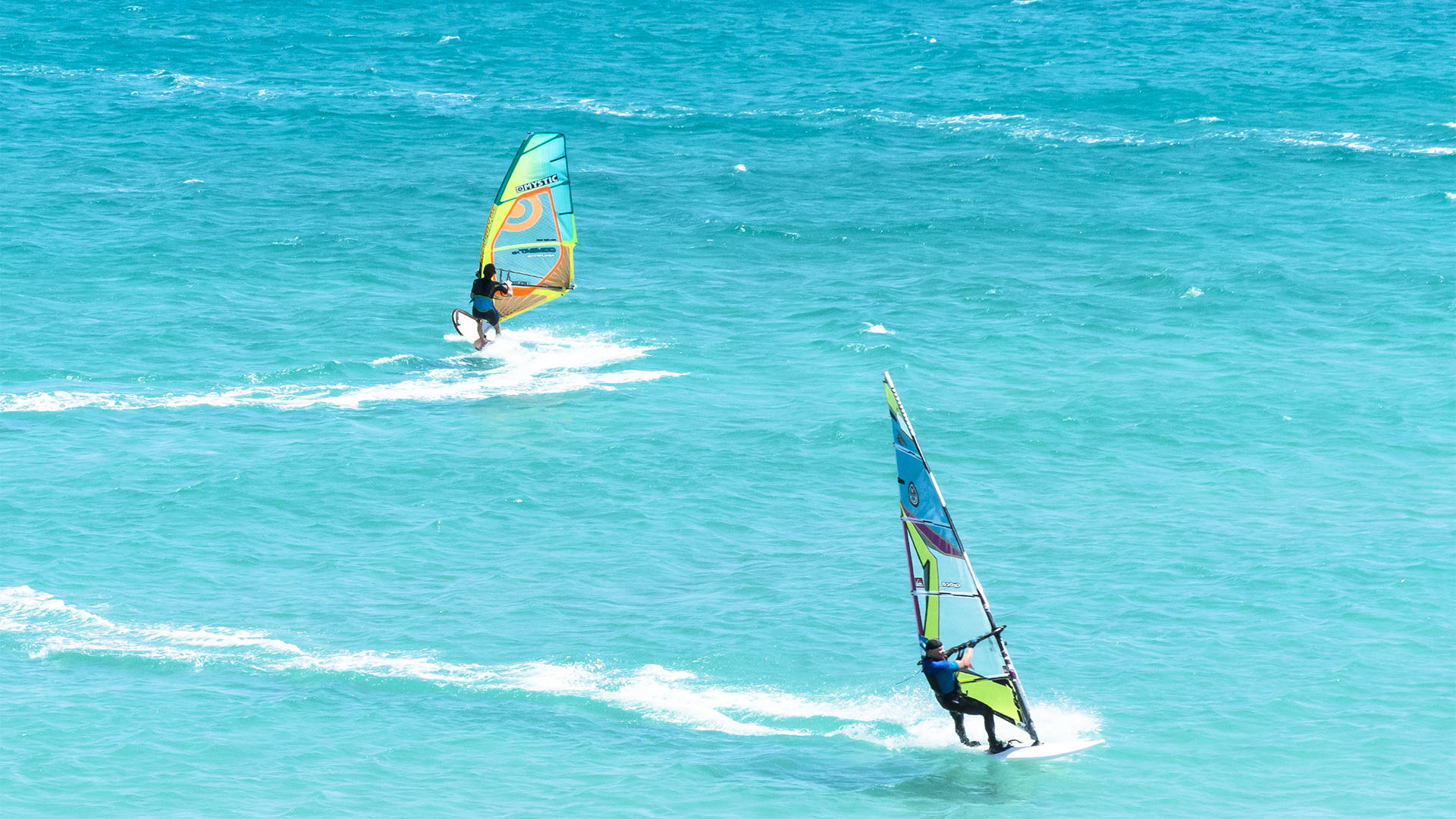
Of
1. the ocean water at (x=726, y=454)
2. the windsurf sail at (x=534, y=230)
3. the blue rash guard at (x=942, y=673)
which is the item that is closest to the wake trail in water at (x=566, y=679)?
the ocean water at (x=726, y=454)

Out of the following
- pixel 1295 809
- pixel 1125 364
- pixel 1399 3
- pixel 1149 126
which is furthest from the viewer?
pixel 1399 3

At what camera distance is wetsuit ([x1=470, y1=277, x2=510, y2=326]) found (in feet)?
137

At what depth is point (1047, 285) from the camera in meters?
47.9

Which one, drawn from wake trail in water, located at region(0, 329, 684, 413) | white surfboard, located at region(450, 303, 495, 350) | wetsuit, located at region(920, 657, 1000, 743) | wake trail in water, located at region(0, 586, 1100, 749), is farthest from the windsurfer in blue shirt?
white surfboard, located at region(450, 303, 495, 350)

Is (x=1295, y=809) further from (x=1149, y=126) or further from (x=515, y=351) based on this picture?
(x=1149, y=126)

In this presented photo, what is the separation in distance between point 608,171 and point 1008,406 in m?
28.5

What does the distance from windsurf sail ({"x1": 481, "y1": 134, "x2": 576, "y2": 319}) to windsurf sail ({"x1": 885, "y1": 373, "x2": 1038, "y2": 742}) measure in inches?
860

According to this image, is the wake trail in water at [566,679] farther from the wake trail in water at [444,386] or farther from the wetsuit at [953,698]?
the wake trail in water at [444,386]

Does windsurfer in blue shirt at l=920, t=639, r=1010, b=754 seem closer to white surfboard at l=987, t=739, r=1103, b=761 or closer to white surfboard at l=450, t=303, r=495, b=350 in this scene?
white surfboard at l=987, t=739, r=1103, b=761

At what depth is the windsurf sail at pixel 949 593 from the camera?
2211 cm

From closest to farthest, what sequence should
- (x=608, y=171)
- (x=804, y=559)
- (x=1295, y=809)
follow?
(x=1295, y=809), (x=804, y=559), (x=608, y=171)

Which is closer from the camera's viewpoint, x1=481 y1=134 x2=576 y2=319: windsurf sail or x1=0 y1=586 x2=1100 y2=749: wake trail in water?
x1=0 y1=586 x2=1100 y2=749: wake trail in water

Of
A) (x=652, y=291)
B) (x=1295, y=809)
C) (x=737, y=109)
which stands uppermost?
(x=737, y=109)

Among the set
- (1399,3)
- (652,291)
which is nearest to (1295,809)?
(652,291)
